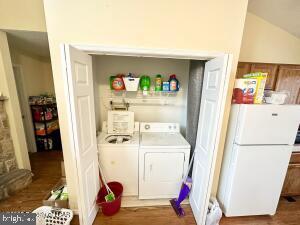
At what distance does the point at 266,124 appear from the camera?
4.74 ft

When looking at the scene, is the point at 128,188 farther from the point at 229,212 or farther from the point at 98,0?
the point at 98,0

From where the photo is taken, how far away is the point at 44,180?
7.59ft

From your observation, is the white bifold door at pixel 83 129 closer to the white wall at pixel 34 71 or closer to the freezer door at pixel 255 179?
the freezer door at pixel 255 179

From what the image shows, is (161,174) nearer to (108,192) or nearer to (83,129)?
(108,192)

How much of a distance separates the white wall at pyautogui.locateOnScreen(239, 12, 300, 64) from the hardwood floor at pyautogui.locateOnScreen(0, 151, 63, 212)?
3.58m

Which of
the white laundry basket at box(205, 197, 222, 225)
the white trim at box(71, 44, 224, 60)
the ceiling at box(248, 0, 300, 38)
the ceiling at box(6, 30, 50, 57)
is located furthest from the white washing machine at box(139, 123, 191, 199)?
the ceiling at box(6, 30, 50, 57)

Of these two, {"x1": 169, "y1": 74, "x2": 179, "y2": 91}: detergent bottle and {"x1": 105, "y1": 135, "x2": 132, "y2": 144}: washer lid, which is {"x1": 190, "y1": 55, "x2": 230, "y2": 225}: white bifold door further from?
{"x1": 105, "y1": 135, "x2": 132, "y2": 144}: washer lid

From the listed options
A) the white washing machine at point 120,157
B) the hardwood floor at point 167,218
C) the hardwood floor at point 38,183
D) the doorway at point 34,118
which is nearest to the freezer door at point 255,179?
the hardwood floor at point 167,218

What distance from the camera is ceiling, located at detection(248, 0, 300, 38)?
1564 millimetres

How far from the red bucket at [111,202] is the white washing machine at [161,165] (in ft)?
0.98

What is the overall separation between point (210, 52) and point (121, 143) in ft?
4.85

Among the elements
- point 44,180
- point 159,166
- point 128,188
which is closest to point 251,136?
point 159,166

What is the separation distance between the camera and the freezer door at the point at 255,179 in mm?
1523

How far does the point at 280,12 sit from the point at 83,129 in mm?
2714
